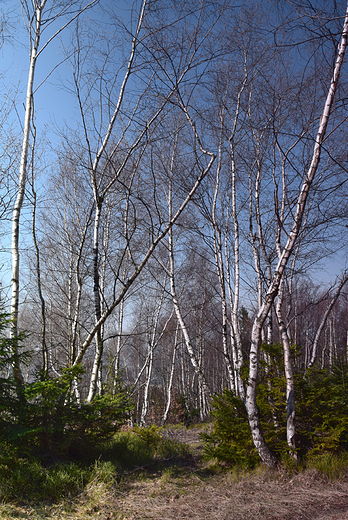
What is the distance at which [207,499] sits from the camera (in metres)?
3.37

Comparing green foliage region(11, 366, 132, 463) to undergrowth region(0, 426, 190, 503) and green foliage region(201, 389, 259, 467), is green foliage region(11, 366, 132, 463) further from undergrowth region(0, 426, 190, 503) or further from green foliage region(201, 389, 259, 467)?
green foliage region(201, 389, 259, 467)

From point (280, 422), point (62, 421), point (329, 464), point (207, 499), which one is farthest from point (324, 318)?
point (62, 421)

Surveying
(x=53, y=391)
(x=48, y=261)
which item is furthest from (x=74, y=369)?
(x=48, y=261)

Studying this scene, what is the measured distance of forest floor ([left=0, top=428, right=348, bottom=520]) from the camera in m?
2.91

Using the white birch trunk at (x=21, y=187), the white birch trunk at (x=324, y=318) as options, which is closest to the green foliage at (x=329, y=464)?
the white birch trunk at (x=324, y=318)

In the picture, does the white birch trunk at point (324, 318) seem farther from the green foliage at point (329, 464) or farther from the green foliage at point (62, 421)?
the green foliage at point (62, 421)

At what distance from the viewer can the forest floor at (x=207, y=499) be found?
9.55ft

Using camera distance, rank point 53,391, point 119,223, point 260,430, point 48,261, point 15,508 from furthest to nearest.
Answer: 1. point 48,261
2. point 119,223
3. point 260,430
4. point 53,391
5. point 15,508

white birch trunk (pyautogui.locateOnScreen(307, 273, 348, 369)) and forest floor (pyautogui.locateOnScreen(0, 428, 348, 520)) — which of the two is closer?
forest floor (pyautogui.locateOnScreen(0, 428, 348, 520))

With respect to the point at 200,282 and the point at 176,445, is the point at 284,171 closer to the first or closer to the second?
the point at 176,445

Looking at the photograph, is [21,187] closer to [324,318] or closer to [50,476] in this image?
[50,476]

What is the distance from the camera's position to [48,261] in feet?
34.3

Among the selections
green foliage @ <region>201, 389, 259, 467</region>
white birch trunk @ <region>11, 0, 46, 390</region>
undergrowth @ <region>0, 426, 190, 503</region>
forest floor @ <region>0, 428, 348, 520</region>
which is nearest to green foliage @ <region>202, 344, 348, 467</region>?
green foliage @ <region>201, 389, 259, 467</region>

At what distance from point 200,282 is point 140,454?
768 cm
